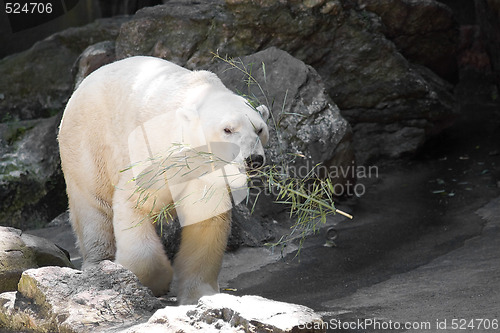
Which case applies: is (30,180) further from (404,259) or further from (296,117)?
(404,259)

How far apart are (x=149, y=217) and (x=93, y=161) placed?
29.9 inches

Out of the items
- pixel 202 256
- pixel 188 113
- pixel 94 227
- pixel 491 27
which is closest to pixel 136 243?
pixel 202 256

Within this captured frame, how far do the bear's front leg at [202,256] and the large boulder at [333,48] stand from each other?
11.5 ft

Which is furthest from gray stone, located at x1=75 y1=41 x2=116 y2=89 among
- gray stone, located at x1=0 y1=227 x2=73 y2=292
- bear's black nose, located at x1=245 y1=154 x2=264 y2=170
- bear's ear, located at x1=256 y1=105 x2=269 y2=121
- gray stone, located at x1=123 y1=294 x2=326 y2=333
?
gray stone, located at x1=123 y1=294 x2=326 y2=333

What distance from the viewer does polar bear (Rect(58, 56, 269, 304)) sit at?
435 cm

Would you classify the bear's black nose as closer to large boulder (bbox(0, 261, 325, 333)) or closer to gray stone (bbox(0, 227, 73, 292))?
large boulder (bbox(0, 261, 325, 333))

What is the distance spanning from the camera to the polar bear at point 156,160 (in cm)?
435

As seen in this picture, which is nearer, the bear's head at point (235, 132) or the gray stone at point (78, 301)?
the gray stone at point (78, 301)

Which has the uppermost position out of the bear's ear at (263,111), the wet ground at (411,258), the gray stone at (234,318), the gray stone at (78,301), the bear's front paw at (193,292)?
the bear's ear at (263,111)

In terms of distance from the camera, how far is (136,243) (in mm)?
4824

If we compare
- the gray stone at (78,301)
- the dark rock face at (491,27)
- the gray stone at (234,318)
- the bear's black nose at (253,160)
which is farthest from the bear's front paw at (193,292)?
the dark rock face at (491,27)

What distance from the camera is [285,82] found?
7.31 meters

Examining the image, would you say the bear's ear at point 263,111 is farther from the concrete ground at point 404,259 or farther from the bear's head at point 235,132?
the concrete ground at point 404,259

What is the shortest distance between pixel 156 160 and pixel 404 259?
241cm
